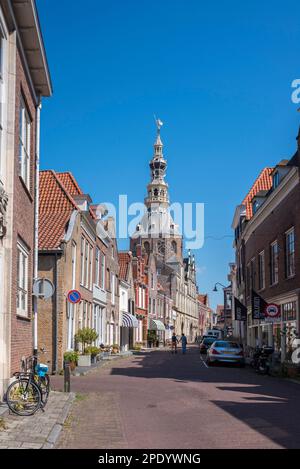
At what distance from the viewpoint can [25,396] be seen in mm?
11906

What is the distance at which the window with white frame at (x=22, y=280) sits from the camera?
15.1m

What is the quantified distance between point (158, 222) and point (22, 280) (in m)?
109

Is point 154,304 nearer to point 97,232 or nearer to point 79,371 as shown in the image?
point 97,232

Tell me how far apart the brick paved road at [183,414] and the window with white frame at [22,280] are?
107 inches

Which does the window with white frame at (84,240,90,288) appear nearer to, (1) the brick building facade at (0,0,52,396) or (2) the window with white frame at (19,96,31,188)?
(1) the brick building facade at (0,0,52,396)

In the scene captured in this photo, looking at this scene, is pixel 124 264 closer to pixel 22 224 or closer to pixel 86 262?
pixel 86 262

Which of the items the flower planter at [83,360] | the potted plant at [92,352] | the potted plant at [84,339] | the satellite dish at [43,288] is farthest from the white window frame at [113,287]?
the satellite dish at [43,288]

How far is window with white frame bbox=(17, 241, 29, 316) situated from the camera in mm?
15094

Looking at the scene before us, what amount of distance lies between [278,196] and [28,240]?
1574 centimetres

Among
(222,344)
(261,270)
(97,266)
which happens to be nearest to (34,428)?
(222,344)

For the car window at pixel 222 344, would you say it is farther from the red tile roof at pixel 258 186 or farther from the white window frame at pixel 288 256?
the red tile roof at pixel 258 186

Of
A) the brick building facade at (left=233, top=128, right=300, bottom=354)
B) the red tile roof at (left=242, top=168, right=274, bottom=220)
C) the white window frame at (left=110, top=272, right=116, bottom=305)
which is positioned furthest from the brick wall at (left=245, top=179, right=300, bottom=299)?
the white window frame at (left=110, top=272, right=116, bottom=305)
